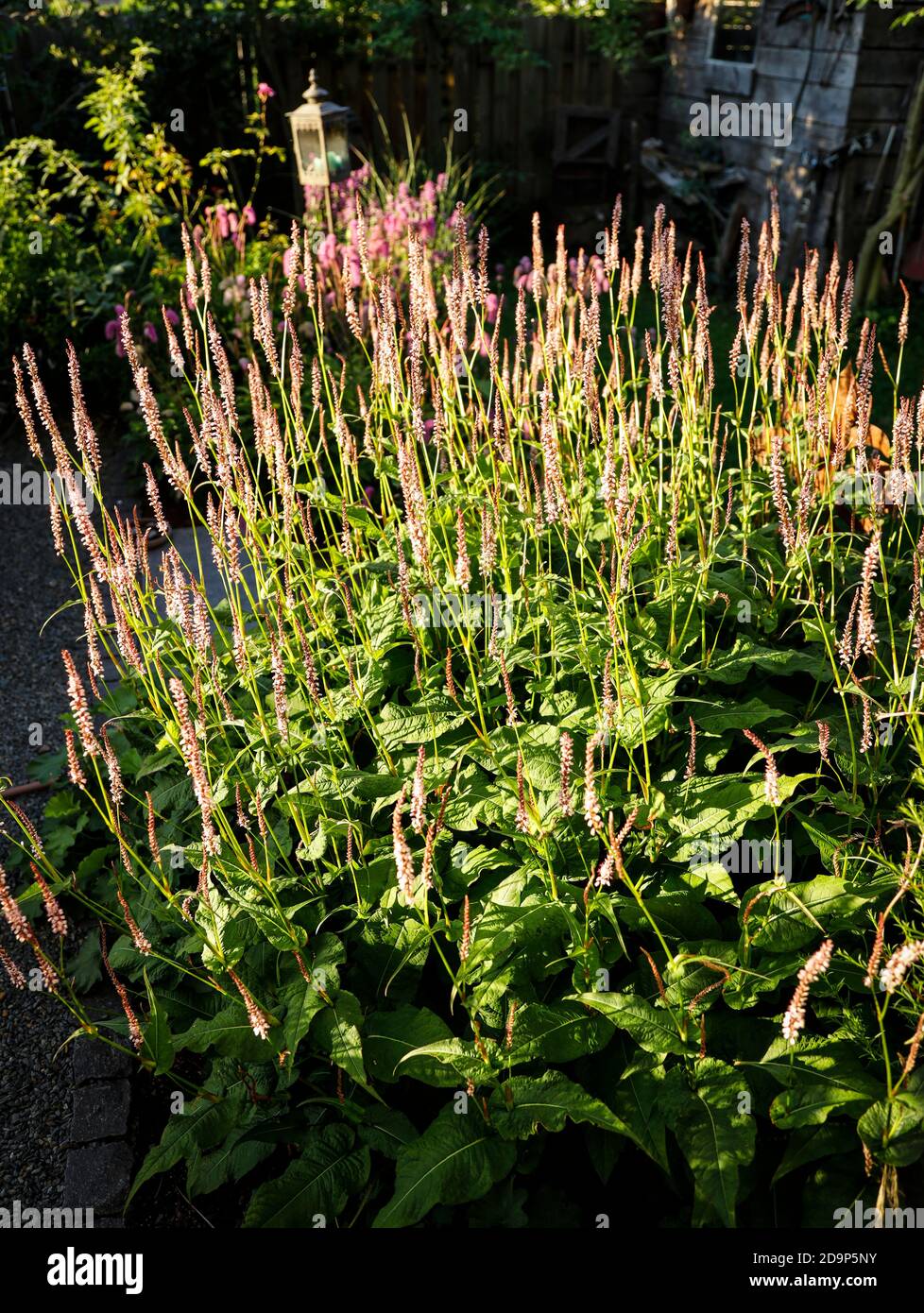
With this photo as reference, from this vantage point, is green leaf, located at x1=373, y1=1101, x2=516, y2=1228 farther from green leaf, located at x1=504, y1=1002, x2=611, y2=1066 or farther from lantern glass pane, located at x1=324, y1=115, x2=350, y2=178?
lantern glass pane, located at x1=324, y1=115, x2=350, y2=178

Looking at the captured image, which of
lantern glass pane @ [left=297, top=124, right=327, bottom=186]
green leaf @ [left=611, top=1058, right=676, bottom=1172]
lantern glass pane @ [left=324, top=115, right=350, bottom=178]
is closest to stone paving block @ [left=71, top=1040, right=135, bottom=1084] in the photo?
green leaf @ [left=611, top=1058, right=676, bottom=1172]

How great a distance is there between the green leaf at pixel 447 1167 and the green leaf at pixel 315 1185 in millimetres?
157

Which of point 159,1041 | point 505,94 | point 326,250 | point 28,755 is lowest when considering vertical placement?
point 28,755

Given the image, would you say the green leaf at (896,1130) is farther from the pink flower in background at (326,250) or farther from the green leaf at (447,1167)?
the pink flower in background at (326,250)

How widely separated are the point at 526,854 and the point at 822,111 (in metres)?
8.59

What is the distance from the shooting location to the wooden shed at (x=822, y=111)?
27.9ft

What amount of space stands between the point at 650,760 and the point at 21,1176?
6.37ft

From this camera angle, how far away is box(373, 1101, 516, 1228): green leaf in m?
2.09

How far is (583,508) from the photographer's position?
11.5ft

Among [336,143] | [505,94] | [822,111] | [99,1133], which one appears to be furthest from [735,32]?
[99,1133]

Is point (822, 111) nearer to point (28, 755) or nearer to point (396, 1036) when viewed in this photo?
point (28, 755)

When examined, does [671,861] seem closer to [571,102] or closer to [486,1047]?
[486,1047]

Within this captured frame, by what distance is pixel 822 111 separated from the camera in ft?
29.5

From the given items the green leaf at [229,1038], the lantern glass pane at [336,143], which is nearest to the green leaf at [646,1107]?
the green leaf at [229,1038]
